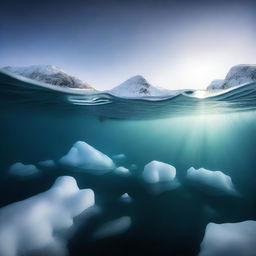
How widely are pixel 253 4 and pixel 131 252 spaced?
24.1 feet

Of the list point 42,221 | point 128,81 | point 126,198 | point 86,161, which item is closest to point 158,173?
point 126,198

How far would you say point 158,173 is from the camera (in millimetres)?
10031

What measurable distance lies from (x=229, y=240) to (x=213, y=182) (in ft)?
17.0

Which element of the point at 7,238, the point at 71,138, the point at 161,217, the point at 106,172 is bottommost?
the point at 71,138

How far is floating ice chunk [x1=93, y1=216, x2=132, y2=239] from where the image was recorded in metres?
4.84

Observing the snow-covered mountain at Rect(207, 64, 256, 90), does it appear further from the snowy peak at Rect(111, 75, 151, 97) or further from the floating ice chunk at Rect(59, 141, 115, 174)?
the floating ice chunk at Rect(59, 141, 115, 174)

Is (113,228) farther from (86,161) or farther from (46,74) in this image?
(46,74)

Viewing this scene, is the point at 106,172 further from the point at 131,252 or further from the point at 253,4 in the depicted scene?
the point at 253,4

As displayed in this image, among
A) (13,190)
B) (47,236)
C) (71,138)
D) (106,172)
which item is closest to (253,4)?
Result: (47,236)

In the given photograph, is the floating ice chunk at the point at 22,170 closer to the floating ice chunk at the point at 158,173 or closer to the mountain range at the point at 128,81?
the mountain range at the point at 128,81

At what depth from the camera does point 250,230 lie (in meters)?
4.63

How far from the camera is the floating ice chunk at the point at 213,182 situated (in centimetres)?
812

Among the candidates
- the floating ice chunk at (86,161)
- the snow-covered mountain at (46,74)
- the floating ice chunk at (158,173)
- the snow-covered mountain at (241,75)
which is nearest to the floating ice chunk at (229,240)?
the floating ice chunk at (158,173)

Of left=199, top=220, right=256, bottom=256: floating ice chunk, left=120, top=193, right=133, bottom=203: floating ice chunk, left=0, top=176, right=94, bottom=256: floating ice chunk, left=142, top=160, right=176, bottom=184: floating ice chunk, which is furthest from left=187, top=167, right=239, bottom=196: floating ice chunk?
left=0, top=176, right=94, bottom=256: floating ice chunk
